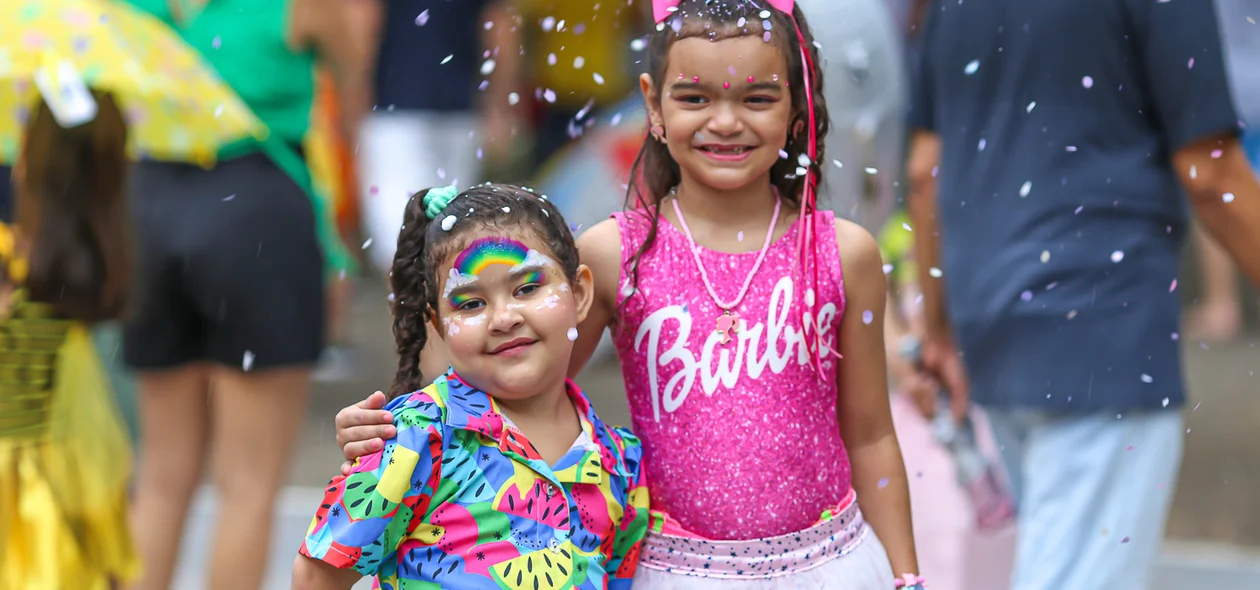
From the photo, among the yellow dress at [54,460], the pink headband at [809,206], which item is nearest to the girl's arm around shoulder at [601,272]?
the pink headband at [809,206]

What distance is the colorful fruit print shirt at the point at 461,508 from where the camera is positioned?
2062 millimetres

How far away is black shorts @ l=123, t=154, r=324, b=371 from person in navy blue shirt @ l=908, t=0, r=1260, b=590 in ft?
5.10

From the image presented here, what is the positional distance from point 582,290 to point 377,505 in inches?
17.8

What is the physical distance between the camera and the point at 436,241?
7.30 ft

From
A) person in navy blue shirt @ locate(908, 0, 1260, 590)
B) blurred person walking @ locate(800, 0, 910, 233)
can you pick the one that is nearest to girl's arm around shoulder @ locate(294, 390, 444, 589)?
person in navy blue shirt @ locate(908, 0, 1260, 590)

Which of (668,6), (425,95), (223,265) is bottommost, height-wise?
(223,265)

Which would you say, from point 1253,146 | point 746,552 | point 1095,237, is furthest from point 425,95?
point 746,552

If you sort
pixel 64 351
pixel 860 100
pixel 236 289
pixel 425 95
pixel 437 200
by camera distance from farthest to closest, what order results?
pixel 425 95 < pixel 860 100 < pixel 236 289 < pixel 64 351 < pixel 437 200

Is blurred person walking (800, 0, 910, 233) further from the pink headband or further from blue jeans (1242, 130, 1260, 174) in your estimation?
the pink headband

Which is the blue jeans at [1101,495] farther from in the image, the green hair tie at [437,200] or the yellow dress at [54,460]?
the yellow dress at [54,460]

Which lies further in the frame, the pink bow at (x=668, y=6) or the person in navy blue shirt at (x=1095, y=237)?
the person in navy blue shirt at (x=1095, y=237)

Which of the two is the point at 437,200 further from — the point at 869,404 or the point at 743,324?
the point at 869,404

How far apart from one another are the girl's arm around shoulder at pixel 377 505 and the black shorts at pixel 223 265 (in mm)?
1536

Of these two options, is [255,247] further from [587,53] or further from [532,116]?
[532,116]
